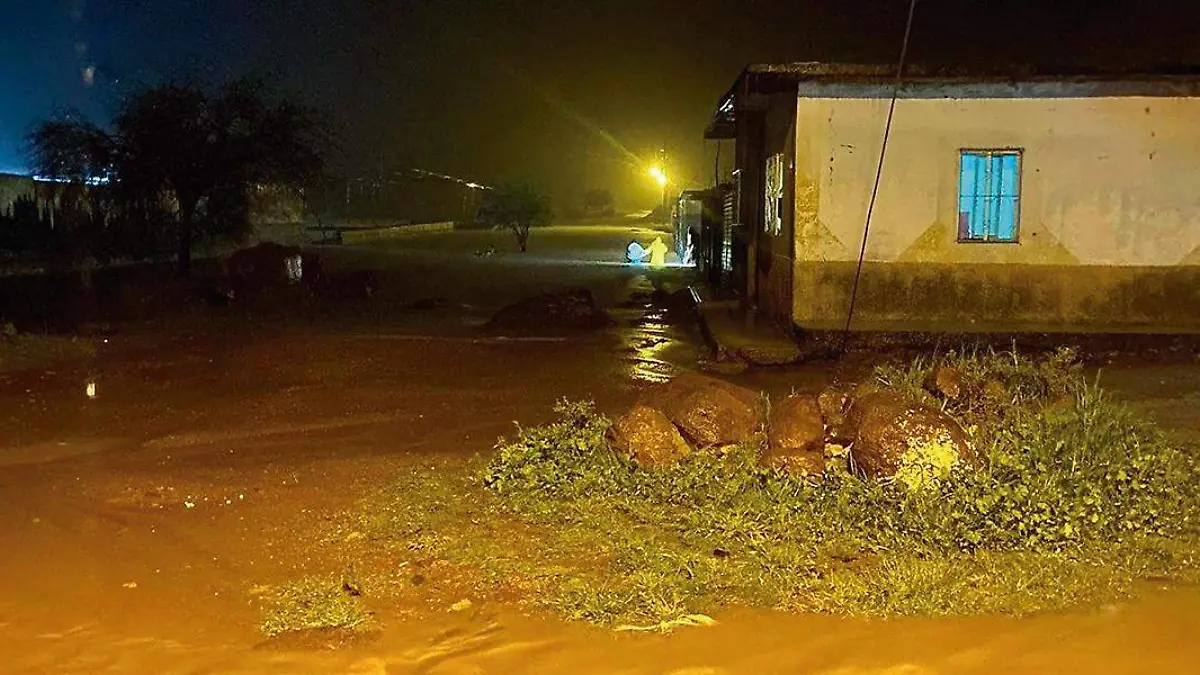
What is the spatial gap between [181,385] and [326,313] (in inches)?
263

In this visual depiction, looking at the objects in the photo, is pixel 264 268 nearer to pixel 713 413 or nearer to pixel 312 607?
pixel 713 413

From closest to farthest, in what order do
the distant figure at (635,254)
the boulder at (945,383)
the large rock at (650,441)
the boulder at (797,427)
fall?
the boulder at (797,427)
the large rock at (650,441)
the boulder at (945,383)
the distant figure at (635,254)

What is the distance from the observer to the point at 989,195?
45.3 ft

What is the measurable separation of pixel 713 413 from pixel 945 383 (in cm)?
160

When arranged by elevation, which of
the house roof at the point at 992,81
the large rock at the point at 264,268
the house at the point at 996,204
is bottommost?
the large rock at the point at 264,268

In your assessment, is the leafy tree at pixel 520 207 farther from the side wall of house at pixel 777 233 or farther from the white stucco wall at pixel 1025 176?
the white stucco wall at pixel 1025 176

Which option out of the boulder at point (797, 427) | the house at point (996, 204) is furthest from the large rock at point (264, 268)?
the boulder at point (797, 427)

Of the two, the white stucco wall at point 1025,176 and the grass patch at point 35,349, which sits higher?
the white stucco wall at point 1025,176

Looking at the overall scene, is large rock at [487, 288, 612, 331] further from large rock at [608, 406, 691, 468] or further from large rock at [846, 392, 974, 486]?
large rock at [846, 392, 974, 486]

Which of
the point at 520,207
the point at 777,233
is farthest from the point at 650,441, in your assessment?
the point at 520,207

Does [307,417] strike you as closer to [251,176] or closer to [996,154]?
[996,154]

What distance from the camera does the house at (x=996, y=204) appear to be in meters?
13.6

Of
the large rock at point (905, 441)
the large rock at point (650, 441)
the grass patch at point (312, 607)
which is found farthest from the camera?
the large rock at point (650, 441)

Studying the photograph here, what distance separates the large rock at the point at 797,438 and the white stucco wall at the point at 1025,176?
717cm
